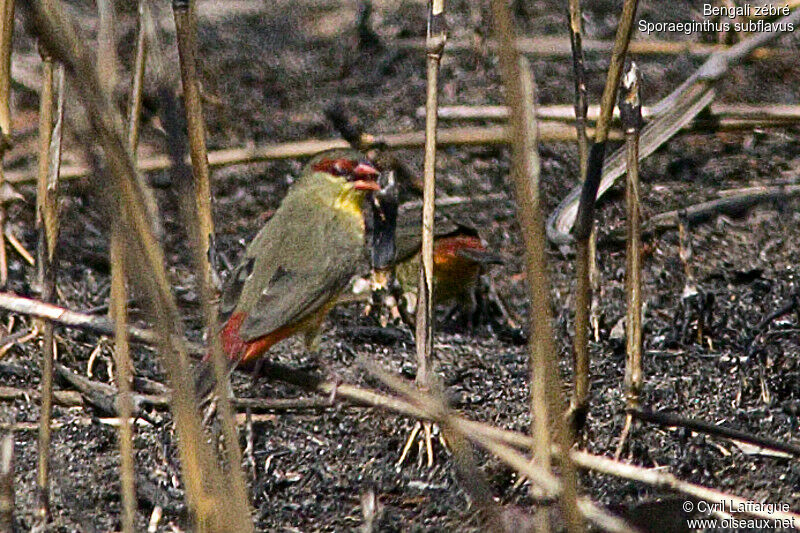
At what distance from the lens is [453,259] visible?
4727 mm

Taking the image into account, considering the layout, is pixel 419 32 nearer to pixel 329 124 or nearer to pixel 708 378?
pixel 329 124

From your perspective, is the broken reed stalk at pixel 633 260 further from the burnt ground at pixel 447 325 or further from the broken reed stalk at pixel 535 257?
the broken reed stalk at pixel 535 257

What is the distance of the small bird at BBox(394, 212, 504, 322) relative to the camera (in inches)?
188

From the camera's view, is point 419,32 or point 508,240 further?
point 419,32

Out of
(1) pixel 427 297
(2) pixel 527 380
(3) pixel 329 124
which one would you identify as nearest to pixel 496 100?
(3) pixel 329 124

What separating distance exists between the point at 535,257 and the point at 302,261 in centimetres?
244

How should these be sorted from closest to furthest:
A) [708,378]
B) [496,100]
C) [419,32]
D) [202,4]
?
[708,378]
[496,100]
[419,32]
[202,4]

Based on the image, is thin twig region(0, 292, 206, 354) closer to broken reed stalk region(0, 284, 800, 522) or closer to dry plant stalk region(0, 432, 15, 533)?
broken reed stalk region(0, 284, 800, 522)

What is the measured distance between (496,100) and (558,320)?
6.23 feet

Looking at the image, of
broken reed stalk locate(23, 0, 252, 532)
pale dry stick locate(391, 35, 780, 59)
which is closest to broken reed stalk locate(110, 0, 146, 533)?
broken reed stalk locate(23, 0, 252, 532)

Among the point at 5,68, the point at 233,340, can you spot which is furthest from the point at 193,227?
the point at 5,68

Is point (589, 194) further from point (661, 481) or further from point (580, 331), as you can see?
point (661, 481)

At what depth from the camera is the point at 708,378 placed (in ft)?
12.2

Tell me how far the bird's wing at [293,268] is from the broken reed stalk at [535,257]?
5.65 ft
